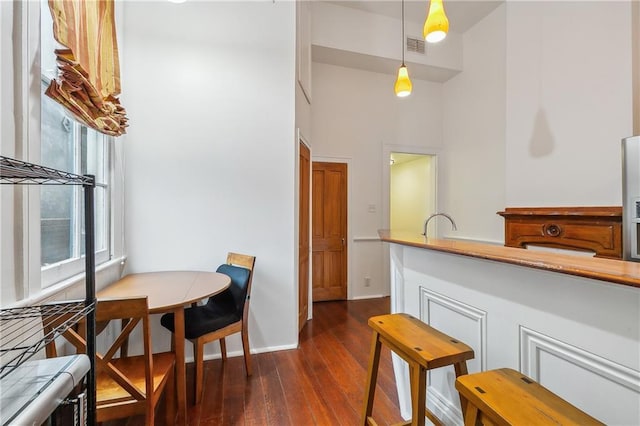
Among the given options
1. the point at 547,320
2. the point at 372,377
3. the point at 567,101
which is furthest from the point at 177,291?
the point at 567,101

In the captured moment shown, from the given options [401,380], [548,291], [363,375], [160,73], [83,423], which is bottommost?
[363,375]

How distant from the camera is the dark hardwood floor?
1.78 m

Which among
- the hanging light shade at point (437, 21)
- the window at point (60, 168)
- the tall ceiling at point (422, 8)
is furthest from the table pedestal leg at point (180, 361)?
the tall ceiling at point (422, 8)

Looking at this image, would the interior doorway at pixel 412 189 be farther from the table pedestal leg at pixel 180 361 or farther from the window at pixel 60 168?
the window at pixel 60 168

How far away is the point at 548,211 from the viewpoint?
2652 mm

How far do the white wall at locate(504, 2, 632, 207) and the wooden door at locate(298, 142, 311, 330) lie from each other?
233cm

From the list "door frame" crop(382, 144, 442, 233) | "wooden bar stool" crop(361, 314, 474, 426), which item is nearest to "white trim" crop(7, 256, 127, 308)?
"wooden bar stool" crop(361, 314, 474, 426)

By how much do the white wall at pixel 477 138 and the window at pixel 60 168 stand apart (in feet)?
14.5

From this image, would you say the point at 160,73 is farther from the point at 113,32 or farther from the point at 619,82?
the point at 619,82

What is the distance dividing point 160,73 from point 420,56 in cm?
348

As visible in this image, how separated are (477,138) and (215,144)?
3603mm

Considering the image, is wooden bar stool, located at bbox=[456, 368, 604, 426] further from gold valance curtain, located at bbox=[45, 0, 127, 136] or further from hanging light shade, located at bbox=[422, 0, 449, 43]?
gold valance curtain, located at bbox=[45, 0, 127, 136]

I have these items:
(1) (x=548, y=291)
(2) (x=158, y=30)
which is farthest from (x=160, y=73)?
(1) (x=548, y=291)

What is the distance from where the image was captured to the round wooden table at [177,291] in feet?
5.44
